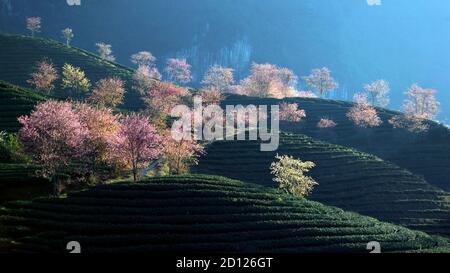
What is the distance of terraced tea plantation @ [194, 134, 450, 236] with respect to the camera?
68.8 m

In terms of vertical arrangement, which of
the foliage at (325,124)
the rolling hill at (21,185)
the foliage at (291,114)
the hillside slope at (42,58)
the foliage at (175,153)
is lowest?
the rolling hill at (21,185)

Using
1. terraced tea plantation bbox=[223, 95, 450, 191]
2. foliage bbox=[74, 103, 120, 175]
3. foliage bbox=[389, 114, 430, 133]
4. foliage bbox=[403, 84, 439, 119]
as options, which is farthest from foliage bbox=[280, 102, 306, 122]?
foliage bbox=[74, 103, 120, 175]

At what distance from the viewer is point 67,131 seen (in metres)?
53.5

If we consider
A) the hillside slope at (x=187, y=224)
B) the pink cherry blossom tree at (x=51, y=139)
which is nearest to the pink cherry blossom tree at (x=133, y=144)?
the hillside slope at (x=187, y=224)

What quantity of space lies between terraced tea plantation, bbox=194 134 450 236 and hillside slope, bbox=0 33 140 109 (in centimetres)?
4416

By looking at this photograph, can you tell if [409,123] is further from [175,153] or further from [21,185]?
[21,185]

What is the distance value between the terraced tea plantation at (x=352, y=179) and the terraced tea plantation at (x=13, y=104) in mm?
32373

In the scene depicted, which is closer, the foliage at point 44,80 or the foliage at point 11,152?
the foliage at point 11,152

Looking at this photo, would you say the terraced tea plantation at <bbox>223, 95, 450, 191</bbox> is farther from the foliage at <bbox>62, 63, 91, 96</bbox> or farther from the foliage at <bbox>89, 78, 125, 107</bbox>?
the foliage at <bbox>62, 63, 91, 96</bbox>

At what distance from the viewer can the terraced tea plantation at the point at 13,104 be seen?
247ft

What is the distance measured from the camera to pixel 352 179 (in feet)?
255

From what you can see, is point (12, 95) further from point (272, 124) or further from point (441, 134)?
point (441, 134)

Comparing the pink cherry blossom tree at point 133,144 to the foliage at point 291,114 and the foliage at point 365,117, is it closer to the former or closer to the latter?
the foliage at point 291,114
